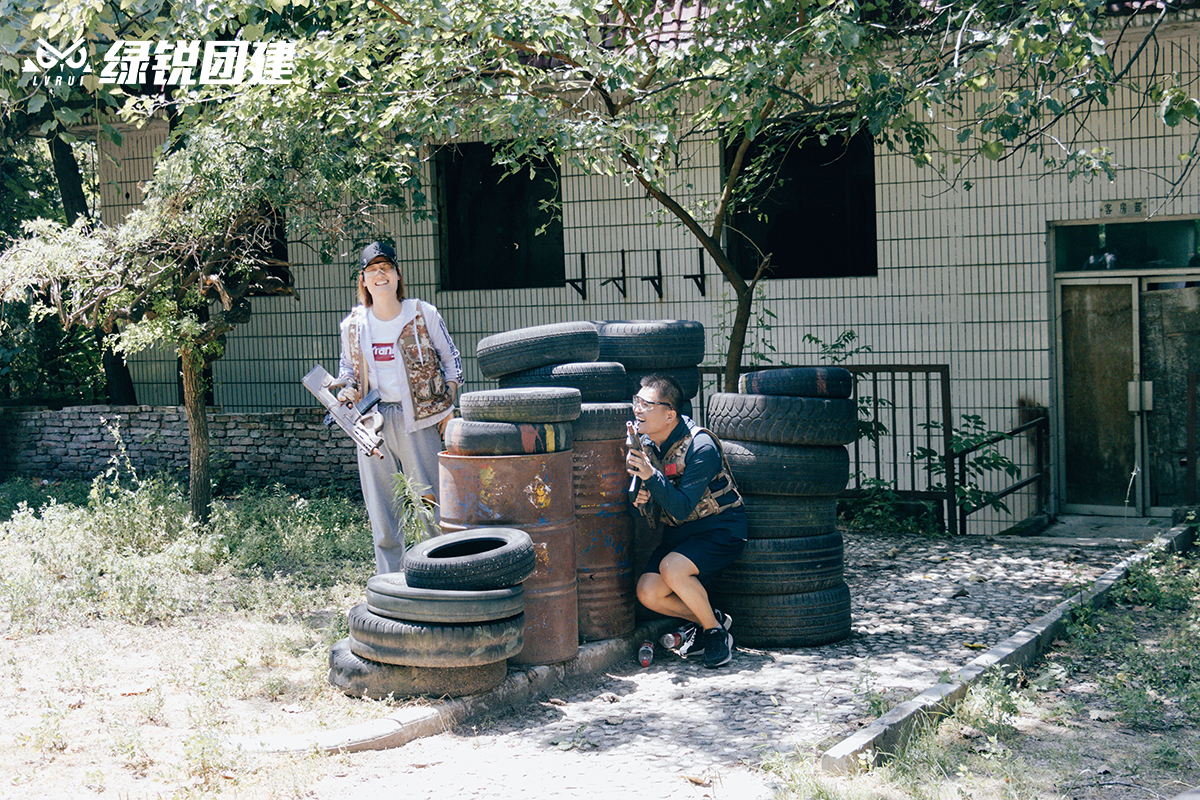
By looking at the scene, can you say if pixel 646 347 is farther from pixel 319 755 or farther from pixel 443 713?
Answer: pixel 319 755

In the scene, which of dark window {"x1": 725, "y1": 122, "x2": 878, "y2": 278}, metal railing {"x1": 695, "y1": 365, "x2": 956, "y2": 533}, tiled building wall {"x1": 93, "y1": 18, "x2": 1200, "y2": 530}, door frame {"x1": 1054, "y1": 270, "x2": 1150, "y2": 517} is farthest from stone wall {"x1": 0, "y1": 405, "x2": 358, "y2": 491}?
door frame {"x1": 1054, "y1": 270, "x2": 1150, "y2": 517}

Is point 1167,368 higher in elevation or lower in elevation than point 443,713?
higher

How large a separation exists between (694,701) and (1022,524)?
541 cm

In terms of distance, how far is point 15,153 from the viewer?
510 inches

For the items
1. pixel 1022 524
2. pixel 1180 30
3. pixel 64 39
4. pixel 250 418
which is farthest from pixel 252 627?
pixel 1180 30

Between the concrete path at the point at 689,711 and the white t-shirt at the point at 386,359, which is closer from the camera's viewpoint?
the concrete path at the point at 689,711

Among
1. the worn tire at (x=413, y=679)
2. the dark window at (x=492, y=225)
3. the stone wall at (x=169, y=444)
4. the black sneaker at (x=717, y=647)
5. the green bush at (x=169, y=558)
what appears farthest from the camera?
the dark window at (x=492, y=225)

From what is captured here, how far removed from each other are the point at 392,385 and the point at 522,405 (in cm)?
114

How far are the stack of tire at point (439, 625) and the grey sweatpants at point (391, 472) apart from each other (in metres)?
1.08

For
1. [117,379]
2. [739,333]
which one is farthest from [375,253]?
[117,379]

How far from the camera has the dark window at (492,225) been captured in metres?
11.8

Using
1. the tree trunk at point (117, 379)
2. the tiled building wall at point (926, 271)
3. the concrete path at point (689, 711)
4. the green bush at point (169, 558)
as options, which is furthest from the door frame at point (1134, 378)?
the tree trunk at point (117, 379)

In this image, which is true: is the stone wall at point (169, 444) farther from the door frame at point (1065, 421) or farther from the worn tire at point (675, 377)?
the door frame at point (1065, 421)

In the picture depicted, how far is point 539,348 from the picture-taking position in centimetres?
604
